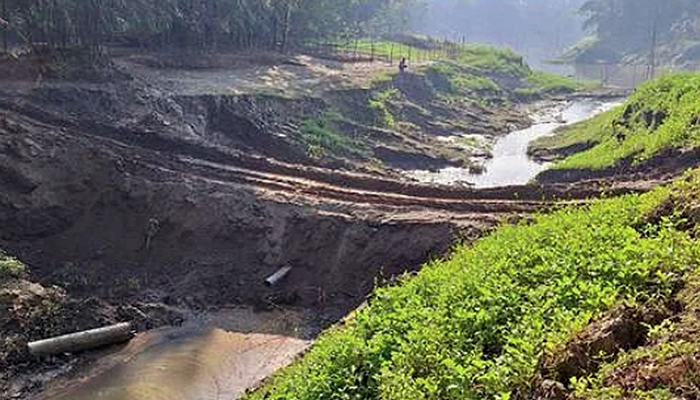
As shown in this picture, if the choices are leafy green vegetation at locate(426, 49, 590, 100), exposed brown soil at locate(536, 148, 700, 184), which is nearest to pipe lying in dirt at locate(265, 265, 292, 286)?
exposed brown soil at locate(536, 148, 700, 184)

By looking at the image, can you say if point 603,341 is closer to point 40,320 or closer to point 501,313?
point 501,313

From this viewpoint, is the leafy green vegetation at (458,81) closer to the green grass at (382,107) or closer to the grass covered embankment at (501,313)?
the green grass at (382,107)

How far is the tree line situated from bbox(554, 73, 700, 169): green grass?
27.0 meters

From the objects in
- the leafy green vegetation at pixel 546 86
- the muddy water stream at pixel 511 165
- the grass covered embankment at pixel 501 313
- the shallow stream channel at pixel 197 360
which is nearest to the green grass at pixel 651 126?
the muddy water stream at pixel 511 165

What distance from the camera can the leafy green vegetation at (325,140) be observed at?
4041cm

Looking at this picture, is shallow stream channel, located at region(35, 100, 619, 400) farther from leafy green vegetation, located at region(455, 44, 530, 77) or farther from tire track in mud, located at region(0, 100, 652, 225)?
leafy green vegetation, located at region(455, 44, 530, 77)

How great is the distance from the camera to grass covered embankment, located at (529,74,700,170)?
29.7 meters

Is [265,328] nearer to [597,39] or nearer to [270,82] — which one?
[270,82]

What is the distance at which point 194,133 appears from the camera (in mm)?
34781

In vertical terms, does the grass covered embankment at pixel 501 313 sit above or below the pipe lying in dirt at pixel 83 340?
above

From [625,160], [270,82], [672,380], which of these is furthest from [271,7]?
[672,380]

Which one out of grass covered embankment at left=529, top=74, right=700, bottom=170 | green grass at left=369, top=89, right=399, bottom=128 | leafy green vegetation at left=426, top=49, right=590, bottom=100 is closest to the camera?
grass covered embankment at left=529, top=74, right=700, bottom=170

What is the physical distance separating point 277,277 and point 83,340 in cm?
618

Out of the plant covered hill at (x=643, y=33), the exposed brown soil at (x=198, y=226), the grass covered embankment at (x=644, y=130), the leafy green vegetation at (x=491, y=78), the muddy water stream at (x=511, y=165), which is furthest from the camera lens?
the plant covered hill at (x=643, y=33)
